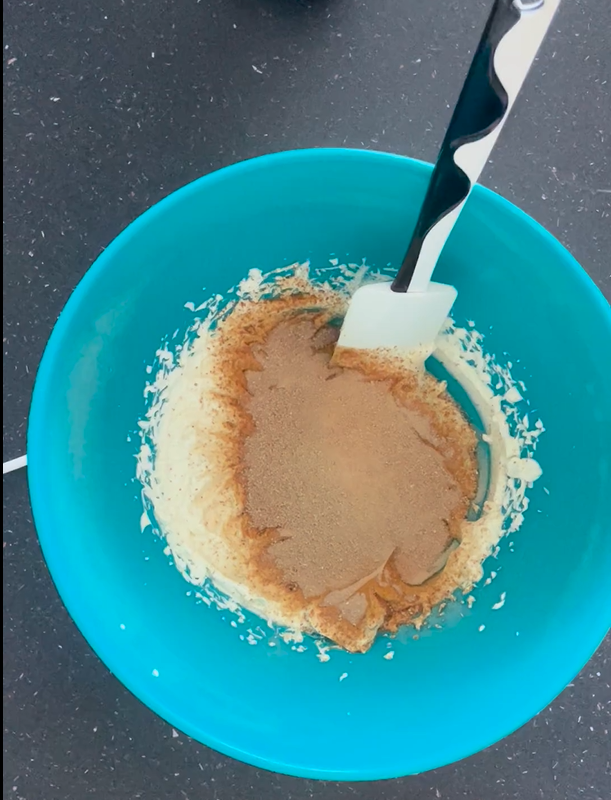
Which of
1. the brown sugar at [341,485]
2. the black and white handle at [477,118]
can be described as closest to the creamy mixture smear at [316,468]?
the brown sugar at [341,485]

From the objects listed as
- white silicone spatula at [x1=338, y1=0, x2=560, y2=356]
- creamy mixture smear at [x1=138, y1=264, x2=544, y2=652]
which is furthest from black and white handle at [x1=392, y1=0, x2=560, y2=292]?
creamy mixture smear at [x1=138, y1=264, x2=544, y2=652]

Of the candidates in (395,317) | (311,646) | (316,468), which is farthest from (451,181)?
(311,646)

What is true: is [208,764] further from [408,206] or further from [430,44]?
[430,44]

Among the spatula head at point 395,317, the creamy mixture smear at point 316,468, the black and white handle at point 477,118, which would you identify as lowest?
the creamy mixture smear at point 316,468

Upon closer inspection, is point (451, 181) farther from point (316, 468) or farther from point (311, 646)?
point (311, 646)

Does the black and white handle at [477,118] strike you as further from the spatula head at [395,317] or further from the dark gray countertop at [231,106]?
the dark gray countertop at [231,106]

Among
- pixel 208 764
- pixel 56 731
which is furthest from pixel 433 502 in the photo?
pixel 56 731
